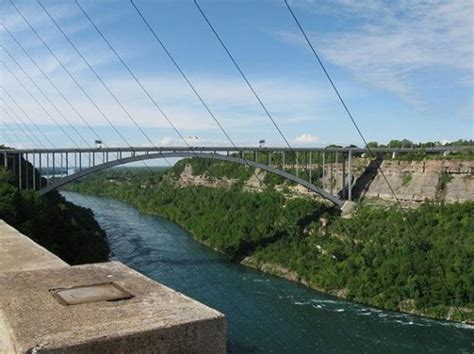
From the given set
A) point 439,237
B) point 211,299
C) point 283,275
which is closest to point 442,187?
point 439,237

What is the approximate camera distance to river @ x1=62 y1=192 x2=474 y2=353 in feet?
36.7

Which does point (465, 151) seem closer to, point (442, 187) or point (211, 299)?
point (442, 187)

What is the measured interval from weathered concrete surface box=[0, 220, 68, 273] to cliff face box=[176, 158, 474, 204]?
16.9 meters

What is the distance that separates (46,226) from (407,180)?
13.4 metres

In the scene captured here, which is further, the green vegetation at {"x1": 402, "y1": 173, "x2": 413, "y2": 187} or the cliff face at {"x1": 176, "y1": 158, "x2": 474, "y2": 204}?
the green vegetation at {"x1": 402, "y1": 173, "x2": 413, "y2": 187}

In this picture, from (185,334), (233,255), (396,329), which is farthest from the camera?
(233,255)

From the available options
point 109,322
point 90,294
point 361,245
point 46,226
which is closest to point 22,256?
point 90,294

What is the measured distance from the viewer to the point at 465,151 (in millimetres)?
19328

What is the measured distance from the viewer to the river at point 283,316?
11188 mm

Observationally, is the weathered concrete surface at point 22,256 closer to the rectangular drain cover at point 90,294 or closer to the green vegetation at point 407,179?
the rectangular drain cover at point 90,294

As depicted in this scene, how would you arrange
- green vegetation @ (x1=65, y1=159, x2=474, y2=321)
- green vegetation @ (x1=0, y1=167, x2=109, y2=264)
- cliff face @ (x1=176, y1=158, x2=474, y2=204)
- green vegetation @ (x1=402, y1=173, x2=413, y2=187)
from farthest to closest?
green vegetation @ (x1=402, y1=173, x2=413, y2=187) → cliff face @ (x1=176, y1=158, x2=474, y2=204) → green vegetation @ (x1=65, y1=159, x2=474, y2=321) → green vegetation @ (x1=0, y1=167, x2=109, y2=264)

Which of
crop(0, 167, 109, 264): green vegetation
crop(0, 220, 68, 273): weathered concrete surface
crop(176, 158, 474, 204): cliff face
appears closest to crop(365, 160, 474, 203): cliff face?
crop(176, 158, 474, 204): cliff face

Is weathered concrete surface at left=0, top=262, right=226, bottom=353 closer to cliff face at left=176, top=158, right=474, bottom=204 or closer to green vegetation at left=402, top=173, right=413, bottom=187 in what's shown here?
cliff face at left=176, top=158, right=474, bottom=204

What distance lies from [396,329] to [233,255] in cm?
903
